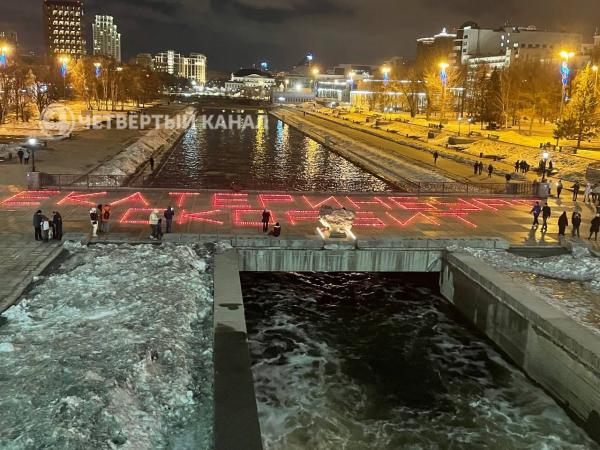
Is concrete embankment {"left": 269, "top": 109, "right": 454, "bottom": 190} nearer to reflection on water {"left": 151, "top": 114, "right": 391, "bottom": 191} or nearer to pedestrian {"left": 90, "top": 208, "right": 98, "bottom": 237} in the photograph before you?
reflection on water {"left": 151, "top": 114, "right": 391, "bottom": 191}

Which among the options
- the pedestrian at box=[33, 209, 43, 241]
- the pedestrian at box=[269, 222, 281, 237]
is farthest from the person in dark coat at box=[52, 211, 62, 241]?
the pedestrian at box=[269, 222, 281, 237]

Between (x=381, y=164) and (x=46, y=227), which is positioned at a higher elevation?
(x=381, y=164)

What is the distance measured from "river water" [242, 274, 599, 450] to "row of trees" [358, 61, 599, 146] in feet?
138

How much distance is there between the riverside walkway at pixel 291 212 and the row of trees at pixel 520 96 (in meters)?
26.7

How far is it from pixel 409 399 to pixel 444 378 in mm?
1777

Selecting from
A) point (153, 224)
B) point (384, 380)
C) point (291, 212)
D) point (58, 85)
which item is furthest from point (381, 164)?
point (58, 85)

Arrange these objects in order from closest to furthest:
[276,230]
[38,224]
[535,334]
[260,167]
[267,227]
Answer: [535,334] < [38,224] < [276,230] < [267,227] < [260,167]

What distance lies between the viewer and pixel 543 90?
264 feet

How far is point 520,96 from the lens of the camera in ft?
264

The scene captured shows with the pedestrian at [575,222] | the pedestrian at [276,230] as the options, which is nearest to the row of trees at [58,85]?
the pedestrian at [276,230]

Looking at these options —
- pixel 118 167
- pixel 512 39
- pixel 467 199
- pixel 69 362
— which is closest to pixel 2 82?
pixel 118 167

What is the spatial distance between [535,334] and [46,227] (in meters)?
17.6

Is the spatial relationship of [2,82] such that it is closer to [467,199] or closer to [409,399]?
[467,199]

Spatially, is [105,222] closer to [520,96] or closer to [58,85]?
[520,96]
